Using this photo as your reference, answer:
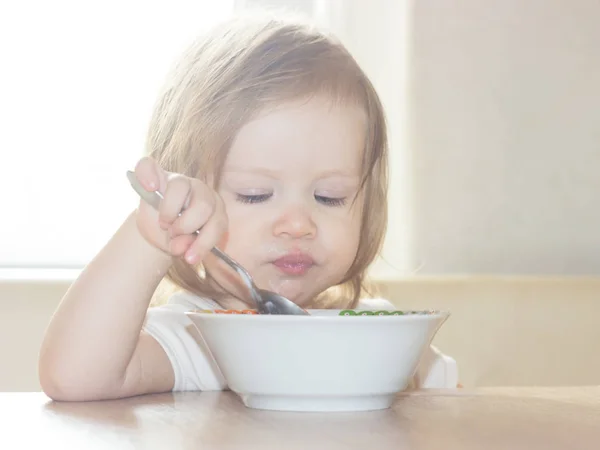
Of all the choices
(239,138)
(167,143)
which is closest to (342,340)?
(239,138)

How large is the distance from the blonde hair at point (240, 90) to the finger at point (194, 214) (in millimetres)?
326

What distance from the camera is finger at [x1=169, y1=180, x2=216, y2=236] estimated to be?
0.64 metres

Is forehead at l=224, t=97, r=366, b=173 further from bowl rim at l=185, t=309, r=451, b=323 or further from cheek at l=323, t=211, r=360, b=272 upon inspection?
bowl rim at l=185, t=309, r=451, b=323

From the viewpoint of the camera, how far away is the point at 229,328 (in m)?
0.60

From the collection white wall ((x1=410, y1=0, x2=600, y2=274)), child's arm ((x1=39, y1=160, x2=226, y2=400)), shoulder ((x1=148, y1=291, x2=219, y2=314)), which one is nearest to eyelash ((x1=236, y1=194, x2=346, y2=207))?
shoulder ((x1=148, y1=291, x2=219, y2=314))

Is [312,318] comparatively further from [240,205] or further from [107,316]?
[240,205]

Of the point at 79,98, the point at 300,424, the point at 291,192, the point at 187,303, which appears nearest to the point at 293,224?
the point at 291,192

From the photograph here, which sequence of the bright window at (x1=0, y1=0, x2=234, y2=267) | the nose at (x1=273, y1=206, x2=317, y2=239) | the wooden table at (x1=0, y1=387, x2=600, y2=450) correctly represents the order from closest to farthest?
1. the wooden table at (x1=0, y1=387, x2=600, y2=450)
2. the nose at (x1=273, y1=206, x2=317, y2=239)
3. the bright window at (x1=0, y1=0, x2=234, y2=267)

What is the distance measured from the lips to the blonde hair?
12 centimetres

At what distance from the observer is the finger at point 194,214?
64 centimetres

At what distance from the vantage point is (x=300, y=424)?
0.54 meters

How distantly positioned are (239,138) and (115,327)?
33 cm

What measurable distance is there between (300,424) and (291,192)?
429mm

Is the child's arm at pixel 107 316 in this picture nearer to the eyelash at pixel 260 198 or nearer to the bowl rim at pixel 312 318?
the bowl rim at pixel 312 318
